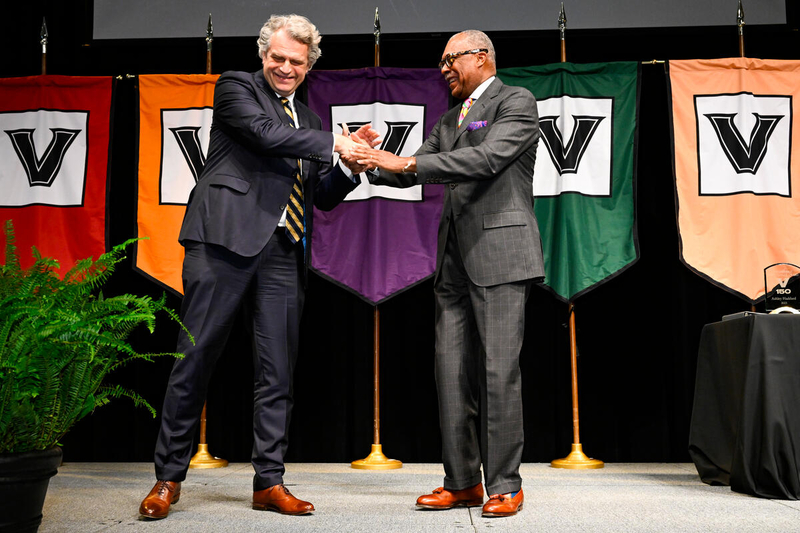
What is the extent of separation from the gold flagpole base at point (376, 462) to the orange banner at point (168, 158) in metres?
1.39

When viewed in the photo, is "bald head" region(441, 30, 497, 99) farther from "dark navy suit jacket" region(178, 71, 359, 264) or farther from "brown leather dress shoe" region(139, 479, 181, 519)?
"brown leather dress shoe" region(139, 479, 181, 519)

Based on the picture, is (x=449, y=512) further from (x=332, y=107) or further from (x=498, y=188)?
(x=332, y=107)

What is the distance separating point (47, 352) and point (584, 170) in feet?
10.3

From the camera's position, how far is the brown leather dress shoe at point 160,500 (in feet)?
6.89

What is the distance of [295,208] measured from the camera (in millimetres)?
A: 2469

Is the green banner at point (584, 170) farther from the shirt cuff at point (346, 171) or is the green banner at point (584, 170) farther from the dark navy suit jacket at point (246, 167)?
the dark navy suit jacket at point (246, 167)

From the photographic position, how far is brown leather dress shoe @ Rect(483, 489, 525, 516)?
7.07 ft

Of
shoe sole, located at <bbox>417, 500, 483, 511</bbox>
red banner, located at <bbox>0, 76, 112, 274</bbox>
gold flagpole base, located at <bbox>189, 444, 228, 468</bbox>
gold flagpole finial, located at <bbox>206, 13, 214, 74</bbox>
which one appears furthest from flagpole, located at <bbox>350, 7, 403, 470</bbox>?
red banner, located at <bbox>0, 76, 112, 274</bbox>

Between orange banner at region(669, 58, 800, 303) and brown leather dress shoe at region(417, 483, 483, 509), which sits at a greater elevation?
orange banner at region(669, 58, 800, 303)

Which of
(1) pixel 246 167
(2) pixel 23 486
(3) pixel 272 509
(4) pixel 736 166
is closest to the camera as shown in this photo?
(2) pixel 23 486

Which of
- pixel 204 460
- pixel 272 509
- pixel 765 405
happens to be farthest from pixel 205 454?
pixel 765 405

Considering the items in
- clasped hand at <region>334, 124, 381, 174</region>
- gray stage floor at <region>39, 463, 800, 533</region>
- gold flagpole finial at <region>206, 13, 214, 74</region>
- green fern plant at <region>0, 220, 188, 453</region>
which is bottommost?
gray stage floor at <region>39, 463, 800, 533</region>

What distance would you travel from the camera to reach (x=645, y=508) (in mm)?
2316

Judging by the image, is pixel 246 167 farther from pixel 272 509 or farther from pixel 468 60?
pixel 272 509
